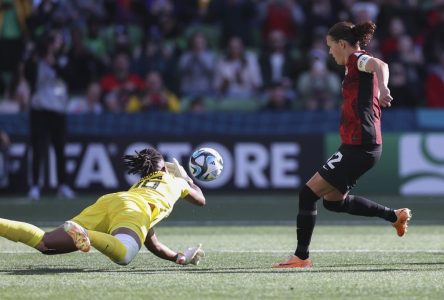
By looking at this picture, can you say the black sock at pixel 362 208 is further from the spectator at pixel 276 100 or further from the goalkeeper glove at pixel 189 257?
the spectator at pixel 276 100

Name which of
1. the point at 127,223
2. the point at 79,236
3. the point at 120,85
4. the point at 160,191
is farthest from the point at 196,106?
the point at 79,236

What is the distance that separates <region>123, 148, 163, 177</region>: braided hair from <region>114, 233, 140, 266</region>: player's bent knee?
978 mm

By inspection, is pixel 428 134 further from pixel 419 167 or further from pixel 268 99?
pixel 268 99

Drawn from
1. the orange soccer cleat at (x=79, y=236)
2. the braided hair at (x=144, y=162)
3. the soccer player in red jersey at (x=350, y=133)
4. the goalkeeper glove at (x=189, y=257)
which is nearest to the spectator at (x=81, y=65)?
the braided hair at (x=144, y=162)

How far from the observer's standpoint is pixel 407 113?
16.4m

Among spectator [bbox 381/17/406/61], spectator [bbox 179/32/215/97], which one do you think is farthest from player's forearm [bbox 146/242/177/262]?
spectator [bbox 381/17/406/61]

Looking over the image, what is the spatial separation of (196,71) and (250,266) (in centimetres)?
1031

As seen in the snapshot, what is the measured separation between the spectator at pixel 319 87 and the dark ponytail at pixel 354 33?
29.2 feet

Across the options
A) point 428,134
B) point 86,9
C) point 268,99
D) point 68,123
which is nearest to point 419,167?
point 428,134

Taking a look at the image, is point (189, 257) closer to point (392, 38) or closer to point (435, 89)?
point (435, 89)

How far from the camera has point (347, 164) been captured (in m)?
8.24

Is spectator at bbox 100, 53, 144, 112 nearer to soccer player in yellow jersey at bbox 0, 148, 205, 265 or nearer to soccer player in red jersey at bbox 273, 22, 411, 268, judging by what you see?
soccer player in yellow jersey at bbox 0, 148, 205, 265

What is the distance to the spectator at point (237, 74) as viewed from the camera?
18.0 m

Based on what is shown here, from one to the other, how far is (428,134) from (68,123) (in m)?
5.47
